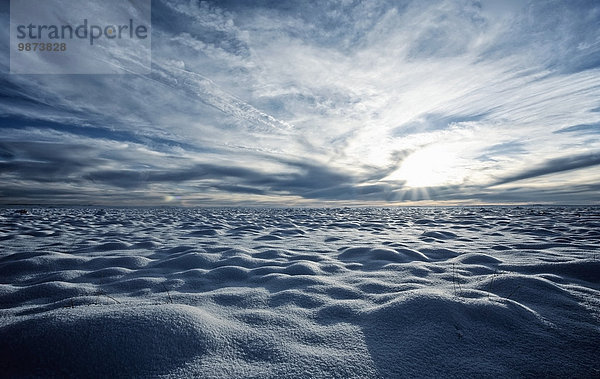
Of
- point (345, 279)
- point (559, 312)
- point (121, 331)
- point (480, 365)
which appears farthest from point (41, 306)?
point (559, 312)

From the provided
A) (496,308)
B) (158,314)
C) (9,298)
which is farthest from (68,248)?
(496,308)

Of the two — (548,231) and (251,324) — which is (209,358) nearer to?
(251,324)

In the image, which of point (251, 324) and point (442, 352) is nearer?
point (442, 352)

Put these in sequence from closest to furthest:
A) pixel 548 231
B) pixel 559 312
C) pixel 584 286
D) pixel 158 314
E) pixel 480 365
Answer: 1. pixel 480 365
2. pixel 158 314
3. pixel 559 312
4. pixel 584 286
5. pixel 548 231

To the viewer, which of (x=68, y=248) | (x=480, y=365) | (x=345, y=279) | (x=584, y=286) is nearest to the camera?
(x=480, y=365)

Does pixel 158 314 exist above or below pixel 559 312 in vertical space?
above

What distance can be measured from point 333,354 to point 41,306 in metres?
2.55

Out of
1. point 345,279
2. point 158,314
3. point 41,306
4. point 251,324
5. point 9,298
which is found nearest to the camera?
point 158,314

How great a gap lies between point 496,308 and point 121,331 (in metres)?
2.53

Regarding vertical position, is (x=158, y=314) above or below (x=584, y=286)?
above

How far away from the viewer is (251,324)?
179 centimetres

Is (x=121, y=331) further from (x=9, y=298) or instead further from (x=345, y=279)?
(x=345, y=279)

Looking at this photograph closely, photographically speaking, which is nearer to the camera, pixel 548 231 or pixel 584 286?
pixel 584 286

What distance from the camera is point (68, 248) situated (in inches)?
192
